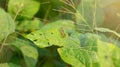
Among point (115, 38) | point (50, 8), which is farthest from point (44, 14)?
point (115, 38)

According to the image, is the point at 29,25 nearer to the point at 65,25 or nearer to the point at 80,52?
the point at 65,25

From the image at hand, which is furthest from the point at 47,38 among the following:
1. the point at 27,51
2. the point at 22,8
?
the point at 22,8

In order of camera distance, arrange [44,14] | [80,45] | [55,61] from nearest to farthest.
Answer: [80,45]
[55,61]
[44,14]

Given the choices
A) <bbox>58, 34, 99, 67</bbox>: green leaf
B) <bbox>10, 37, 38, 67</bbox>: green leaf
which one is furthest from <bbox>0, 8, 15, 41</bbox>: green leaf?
<bbox>58, 34, 99, 67</bbox>: green leaf

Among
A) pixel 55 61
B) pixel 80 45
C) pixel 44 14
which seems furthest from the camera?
pixel 44 14

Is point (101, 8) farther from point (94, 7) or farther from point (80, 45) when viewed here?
point (80, 45)

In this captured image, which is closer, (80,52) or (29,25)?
(80,52)
